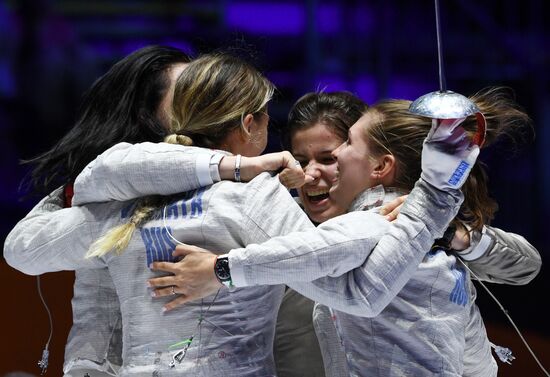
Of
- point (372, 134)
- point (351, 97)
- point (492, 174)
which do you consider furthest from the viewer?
point (492, 174)

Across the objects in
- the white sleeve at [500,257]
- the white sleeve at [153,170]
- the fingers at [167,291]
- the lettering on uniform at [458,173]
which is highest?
the lettering on uniform at [458,173]

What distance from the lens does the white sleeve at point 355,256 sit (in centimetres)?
162

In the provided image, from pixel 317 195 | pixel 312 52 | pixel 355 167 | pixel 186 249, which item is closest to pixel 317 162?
pixel 317 195

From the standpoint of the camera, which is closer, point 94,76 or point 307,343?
point 307,343

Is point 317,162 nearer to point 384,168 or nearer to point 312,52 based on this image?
point 384,168

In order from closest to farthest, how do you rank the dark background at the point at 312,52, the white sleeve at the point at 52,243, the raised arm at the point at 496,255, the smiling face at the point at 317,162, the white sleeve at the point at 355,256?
the white sleeve at the point at 355,256 → the white sleeve at the point at 52,243 → the raised arm at the point at 496,255 → the smiling face at the point at 317,162 → the dark background at the point at 312,52

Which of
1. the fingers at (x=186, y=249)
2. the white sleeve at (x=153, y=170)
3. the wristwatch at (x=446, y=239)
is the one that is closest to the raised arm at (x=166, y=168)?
the white sleeve at (x=153, y=170)

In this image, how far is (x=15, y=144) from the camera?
4.04m

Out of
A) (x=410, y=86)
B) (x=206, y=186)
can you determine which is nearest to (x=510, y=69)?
(x=410, y=86)

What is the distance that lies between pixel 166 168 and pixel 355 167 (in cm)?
48

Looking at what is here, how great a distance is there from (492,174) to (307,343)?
65.4 inches

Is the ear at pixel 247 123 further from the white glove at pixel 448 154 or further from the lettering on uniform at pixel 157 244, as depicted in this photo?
the white glove at pixel 448 154

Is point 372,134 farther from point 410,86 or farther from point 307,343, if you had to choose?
point 410,86

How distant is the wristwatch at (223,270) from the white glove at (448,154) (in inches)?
14.9
